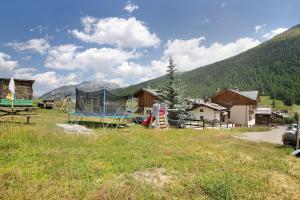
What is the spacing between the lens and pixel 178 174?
7520 millimetres

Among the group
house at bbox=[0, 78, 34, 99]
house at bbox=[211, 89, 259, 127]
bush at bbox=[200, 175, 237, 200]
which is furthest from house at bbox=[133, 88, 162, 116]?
bush at bbox=[200, 175, 237, 200]

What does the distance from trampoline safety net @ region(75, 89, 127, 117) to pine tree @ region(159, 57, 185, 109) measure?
11.1m

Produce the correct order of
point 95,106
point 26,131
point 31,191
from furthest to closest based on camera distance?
point 95,106, point 26,131, point 31,191

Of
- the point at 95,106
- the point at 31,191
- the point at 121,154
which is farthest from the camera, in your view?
the point at 95,106

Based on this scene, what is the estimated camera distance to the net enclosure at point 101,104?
21.8 metres

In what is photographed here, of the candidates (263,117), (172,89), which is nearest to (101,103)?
(172,89)

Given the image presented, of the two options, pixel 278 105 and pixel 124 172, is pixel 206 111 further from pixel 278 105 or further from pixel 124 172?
pixel 278 105

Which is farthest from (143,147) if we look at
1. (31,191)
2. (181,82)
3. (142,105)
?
(142,105)

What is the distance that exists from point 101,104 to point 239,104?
45524mm

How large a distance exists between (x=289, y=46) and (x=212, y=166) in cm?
22204

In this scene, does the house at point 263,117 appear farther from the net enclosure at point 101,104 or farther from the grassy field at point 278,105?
the net enclosure at point 101,104

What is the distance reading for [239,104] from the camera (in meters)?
59.1

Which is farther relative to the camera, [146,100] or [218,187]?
[146,100]

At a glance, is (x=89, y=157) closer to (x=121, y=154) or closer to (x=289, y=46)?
(x=121, y=154)
